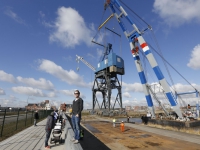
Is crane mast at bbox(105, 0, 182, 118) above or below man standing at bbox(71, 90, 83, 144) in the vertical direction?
above

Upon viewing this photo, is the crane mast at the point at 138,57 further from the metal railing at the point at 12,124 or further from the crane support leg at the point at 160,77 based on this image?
the metal railing at the point at 12,124

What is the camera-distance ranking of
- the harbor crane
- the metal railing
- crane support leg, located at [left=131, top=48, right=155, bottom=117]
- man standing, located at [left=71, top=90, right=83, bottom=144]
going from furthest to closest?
1. the harbor crane
2. crane support leg, located at [left=131, top=48, right=155, bottom=117]
3. the metal railing
4. man standing, located at [left=71, top=90, right=83, bottom=144]

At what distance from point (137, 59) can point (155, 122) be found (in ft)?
34.8

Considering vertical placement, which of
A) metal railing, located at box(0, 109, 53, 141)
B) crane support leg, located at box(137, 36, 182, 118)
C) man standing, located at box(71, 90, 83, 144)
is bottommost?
metal railing, located at box(0, 109, 53, 141)

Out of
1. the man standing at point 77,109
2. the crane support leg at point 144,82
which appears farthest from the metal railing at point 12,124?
the crane support leg at point 144,82

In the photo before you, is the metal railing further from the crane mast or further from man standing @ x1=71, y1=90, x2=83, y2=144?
the crane mast

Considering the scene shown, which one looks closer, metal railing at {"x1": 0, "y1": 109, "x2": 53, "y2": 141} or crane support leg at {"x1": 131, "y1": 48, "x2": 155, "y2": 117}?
metal railing at {"x1": 0, "y1": 109, "x2": 53, "y2": 141}

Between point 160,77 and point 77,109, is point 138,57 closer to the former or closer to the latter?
point 160,77

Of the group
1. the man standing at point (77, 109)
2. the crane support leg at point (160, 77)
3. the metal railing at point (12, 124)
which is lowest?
the metal railing at point (12, 124)

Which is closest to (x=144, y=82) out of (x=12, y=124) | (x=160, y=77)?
(x=160, y=77)

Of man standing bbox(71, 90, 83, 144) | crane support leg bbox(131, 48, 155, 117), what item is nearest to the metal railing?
man standing bbox(71, 90, 83, 144)

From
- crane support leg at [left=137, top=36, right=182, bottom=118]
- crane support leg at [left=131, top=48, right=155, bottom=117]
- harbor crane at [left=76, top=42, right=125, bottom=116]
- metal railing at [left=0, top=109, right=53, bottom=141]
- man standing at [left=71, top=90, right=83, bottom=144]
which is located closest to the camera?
man standing at [left=71, top=90, right=83, bottom=144]

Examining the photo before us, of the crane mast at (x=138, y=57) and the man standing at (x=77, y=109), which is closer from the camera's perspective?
the man standing at (x=77, y=109)

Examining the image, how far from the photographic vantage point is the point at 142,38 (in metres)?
22.5
